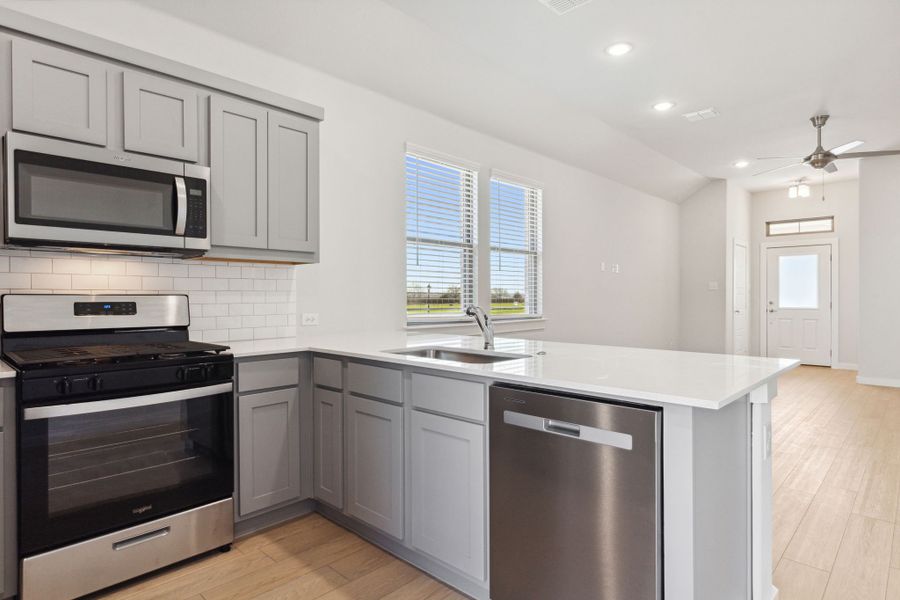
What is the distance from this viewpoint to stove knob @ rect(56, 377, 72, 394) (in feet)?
6.17

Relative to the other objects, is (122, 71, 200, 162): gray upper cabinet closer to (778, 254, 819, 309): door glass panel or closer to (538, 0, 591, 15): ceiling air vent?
(538, 0, 591, 15): ceiling air vent

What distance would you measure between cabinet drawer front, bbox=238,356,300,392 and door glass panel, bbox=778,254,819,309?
8931 mm

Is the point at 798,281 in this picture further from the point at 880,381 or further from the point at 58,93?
the point at 58,93

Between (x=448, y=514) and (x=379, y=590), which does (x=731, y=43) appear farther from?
→ (x=379, y=590)

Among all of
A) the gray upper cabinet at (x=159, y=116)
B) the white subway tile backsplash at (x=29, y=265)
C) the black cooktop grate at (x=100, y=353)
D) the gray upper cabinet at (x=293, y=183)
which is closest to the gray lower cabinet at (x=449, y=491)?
the black cooktop grate at (x=100, y=353)

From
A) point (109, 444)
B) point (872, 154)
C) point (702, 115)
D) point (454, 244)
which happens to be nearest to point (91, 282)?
point (109, 444)

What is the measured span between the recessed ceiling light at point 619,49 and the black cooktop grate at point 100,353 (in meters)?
3.26

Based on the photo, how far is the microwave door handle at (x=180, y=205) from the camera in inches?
96.6

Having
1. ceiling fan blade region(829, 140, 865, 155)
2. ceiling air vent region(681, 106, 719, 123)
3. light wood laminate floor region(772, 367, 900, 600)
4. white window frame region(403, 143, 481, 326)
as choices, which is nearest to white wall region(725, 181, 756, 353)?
light wood laminate floor region(772, 367, 900, 600)

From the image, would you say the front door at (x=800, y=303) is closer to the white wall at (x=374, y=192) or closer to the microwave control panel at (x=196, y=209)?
the white wall at (x=374, y=192)

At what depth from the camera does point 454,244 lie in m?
4.50

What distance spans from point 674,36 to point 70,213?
3.73 metres

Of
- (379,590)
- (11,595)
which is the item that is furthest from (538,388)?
(11,595)

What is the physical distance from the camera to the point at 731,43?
3.59 meters
